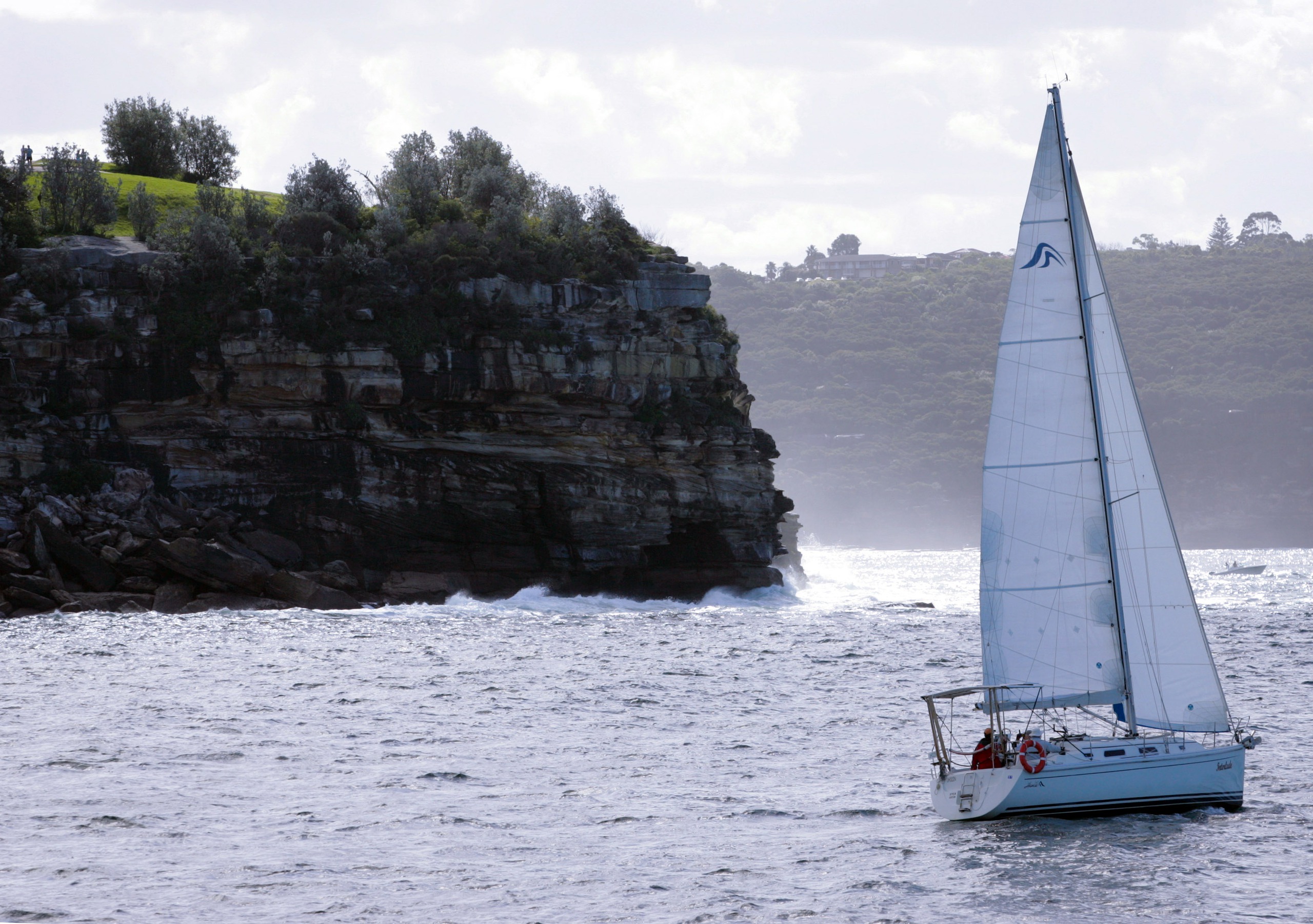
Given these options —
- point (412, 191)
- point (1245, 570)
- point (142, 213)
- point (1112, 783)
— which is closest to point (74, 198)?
point (142, 213)

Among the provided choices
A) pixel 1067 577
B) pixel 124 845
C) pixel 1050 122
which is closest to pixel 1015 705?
pixel 1067 577

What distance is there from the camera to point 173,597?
48844 millimetres

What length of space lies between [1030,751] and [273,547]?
135 feet

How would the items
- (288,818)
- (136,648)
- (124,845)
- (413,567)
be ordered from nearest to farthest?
(124,845)
(288,818)
(136,648)
(413,567)

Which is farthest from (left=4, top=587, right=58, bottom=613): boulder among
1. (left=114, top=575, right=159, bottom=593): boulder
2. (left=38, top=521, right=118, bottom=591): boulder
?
(left=114, top=575, right=159, bottom=593): boulder

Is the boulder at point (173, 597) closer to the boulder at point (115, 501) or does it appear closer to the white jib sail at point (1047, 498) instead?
the boulder at point (115, 501)

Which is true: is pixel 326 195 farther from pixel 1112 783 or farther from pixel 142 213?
pixel 1112 783

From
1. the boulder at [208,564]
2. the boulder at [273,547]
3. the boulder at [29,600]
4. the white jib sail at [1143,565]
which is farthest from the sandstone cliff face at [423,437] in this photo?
the white jib sail at [1143,565]

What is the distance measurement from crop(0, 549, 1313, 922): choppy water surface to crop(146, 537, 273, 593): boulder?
27.4 feet

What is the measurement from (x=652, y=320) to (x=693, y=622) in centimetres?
1751

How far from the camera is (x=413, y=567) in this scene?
57312mm

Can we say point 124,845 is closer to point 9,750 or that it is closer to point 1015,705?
point 9,750

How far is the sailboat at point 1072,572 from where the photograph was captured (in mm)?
19953

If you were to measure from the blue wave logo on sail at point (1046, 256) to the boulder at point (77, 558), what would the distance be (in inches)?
1580
